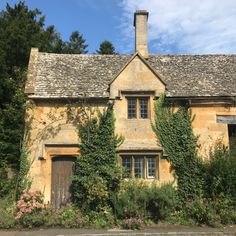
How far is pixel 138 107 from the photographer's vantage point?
19.5 meters

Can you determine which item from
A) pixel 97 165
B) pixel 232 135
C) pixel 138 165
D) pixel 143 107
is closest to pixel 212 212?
pixel 138 165

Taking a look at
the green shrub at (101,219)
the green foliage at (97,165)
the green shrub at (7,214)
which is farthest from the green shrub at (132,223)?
the green shrub at (7,214)

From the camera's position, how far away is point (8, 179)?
21.1m

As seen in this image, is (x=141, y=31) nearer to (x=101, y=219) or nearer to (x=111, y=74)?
(x=111, y=74)

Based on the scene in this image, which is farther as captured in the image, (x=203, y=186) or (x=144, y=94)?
(x=144, y=94)

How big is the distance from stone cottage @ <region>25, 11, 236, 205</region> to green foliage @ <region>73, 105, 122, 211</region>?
1.58ft

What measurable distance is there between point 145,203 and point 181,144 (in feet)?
12.5

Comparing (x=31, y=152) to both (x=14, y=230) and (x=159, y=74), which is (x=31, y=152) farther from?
(x=159, y=74)

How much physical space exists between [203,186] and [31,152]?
8516mm

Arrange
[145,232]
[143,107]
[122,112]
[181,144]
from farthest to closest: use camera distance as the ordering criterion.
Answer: [143,107], [122,112], [181,144], [145,232]

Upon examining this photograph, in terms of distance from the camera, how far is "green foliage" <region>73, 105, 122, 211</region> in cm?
1714

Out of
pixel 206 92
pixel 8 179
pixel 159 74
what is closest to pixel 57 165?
pixel 8 179

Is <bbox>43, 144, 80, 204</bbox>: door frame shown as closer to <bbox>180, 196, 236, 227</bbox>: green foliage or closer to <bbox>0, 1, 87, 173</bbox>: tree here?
<bbox>0, 1, 87, 173</bbox>: tree

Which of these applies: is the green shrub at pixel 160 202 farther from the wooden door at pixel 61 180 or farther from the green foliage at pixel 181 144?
the wooden door at pixel 61 180
